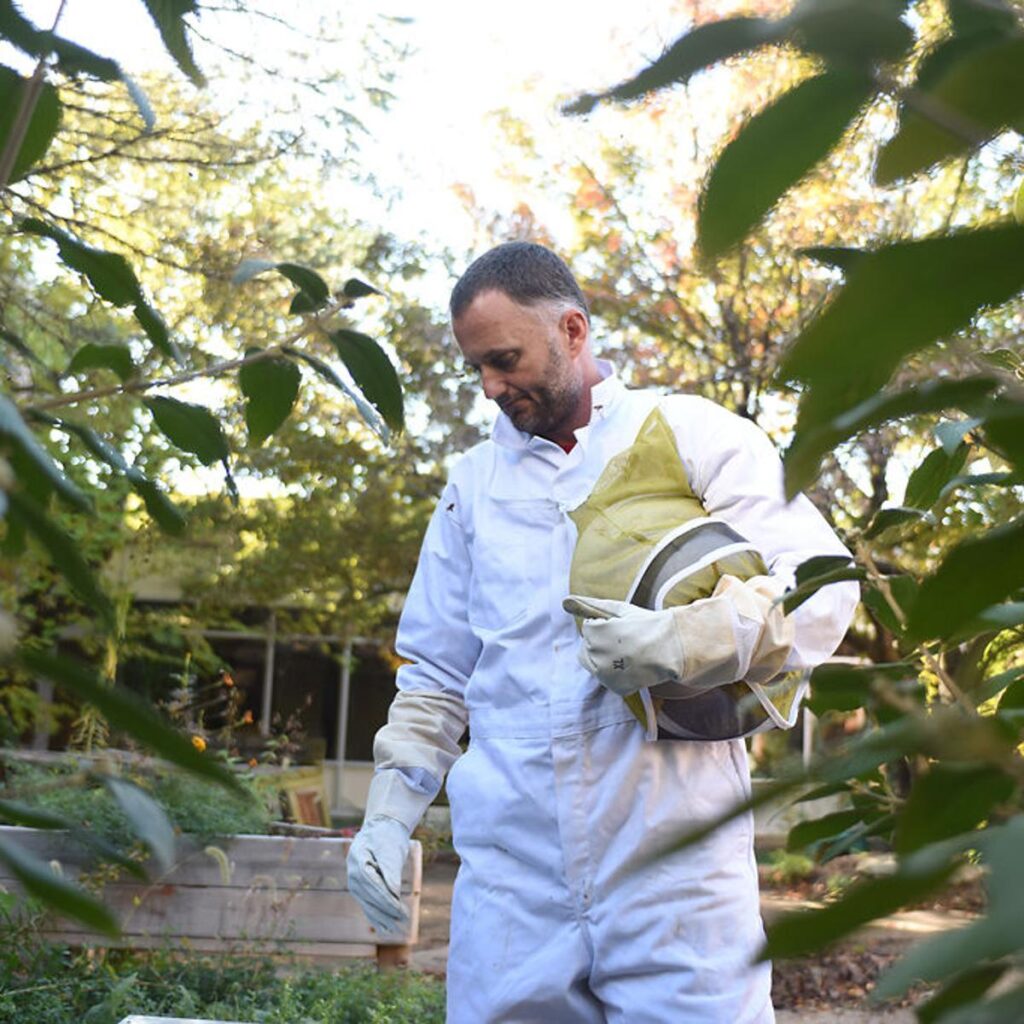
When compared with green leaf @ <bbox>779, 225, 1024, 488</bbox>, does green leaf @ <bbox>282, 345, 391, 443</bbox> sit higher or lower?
higher

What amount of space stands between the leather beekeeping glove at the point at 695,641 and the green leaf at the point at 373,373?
3.52ft

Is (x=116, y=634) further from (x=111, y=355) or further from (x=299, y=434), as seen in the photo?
(x=299, y=434)

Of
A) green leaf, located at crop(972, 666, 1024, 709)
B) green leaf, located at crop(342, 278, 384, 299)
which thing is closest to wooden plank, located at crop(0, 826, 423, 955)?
green leaf, located at crop(342, 278, 384, 299)

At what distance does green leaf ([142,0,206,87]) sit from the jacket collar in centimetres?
204

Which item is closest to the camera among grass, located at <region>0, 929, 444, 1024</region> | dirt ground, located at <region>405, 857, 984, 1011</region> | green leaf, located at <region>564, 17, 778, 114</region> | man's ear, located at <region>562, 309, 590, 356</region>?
green leaf, located at <region>564, 17, 778, 114</region>

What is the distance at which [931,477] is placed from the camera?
4.12 ft

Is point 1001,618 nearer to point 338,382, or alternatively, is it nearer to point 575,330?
point 338,382

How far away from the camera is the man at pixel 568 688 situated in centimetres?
238

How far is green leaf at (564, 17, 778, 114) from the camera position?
427 mm

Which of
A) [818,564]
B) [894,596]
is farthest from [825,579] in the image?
[894,596]

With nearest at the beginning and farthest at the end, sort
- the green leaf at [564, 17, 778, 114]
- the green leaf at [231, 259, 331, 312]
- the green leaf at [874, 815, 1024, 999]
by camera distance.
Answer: the green leaf at [874, 815, 1024, 999] → the green leaf at [564, 17, 778, 114] → the green leaf at [231, 259, 331, 312]

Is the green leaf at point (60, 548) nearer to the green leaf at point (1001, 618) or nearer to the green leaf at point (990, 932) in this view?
the green leaf at point (990, 932)

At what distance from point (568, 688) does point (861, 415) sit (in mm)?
2123

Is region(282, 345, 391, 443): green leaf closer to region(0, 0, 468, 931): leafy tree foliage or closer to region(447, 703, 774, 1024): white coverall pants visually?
region(0, 0, 468, 931): leafy tree foliage
